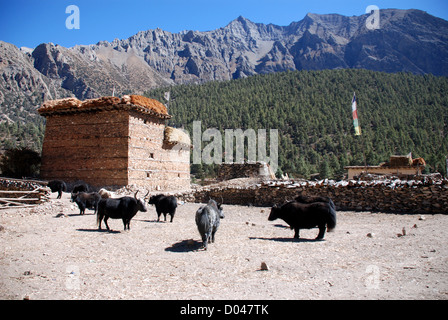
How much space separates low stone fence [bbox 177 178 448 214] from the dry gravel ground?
2649mm

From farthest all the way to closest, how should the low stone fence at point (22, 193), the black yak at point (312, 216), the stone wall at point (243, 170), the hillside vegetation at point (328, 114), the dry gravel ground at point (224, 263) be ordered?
the hillside vegetation at point (328, 114) < the stone wall at point (243, 170) < the low stone fence at point (22, 193) < the black yak at point (312, 216) < the dry gravel ground at point (224, 263)

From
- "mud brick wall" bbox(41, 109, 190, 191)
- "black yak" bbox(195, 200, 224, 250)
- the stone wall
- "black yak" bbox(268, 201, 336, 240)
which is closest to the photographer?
"black yak" bbox(195, 200, 224, 250)

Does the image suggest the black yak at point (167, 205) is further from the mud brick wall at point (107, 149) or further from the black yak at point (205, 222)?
the mud brick wall at point (107, 149)

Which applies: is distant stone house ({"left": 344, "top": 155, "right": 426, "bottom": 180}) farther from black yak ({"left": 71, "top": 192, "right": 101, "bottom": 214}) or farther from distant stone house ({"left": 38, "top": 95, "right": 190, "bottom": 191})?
black yak ({"left": 71, "top": 192, "right": 101, "bottom": 214})

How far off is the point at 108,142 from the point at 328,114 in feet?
246

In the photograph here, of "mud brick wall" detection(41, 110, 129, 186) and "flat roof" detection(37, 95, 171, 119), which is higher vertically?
"flat roof" detection(37, 95, 171, 119)

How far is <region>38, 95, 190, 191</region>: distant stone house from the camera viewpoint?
1988 cm

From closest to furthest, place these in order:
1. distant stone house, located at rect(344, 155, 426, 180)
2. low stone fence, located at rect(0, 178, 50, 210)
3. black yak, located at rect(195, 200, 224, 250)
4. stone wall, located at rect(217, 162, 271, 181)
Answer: black yak, located at rect(195, 200, 224, 250) < low stone fence, located at rect(0, 178, 50, 210) < stone wall, located at rect(217, 162, 271, 181) < distant stone house, located at rect(344, 155, 426, 180)

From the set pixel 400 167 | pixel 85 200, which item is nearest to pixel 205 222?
pixel 85 200

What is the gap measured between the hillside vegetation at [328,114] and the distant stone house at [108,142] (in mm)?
31958

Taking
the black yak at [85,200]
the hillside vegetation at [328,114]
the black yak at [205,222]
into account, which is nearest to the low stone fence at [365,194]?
the black yak at [205,222]

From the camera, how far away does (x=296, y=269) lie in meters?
5.36

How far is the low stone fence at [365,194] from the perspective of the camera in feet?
39.5

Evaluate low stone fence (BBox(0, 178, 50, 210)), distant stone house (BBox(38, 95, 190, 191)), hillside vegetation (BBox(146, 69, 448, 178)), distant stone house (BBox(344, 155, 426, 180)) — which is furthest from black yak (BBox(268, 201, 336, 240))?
hillside vegetation (BBox(146, 69, 448, 178))
